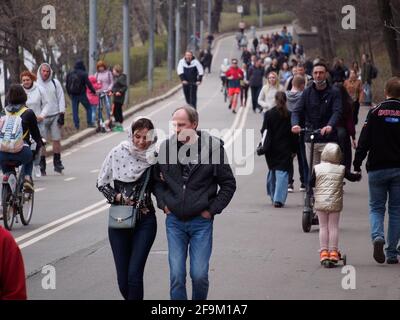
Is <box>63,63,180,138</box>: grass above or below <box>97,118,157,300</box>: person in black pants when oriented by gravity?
below

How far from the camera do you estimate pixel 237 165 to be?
24203mm

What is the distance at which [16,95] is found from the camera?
15.4 meters

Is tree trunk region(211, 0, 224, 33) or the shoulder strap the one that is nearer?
the shoulder strap

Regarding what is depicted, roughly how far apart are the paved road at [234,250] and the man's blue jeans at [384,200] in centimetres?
34

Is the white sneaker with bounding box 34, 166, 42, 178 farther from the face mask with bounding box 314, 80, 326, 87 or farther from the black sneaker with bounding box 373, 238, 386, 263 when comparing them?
the black sneaker with bounding box 373, 238, 386, 263

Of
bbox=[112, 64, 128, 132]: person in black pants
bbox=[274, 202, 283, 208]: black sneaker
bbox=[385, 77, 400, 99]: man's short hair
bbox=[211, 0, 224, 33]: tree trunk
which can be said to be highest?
bbox=[385, 77, 400, 99]: man's short hair

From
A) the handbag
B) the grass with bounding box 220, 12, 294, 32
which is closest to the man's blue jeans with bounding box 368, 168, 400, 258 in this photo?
the handbag

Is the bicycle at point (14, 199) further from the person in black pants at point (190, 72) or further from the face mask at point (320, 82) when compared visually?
the person in black pants at point (190, 72)

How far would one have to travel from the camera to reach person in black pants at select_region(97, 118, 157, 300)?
30.7 ft

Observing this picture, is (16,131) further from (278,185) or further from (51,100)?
(51,100)

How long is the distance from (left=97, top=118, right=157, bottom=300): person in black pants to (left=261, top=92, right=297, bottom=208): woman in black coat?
8.18m

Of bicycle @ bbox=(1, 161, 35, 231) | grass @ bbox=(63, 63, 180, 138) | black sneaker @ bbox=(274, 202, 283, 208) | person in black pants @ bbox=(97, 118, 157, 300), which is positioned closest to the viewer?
person in black pants @ bbox=(97, 118, 157, 300)
